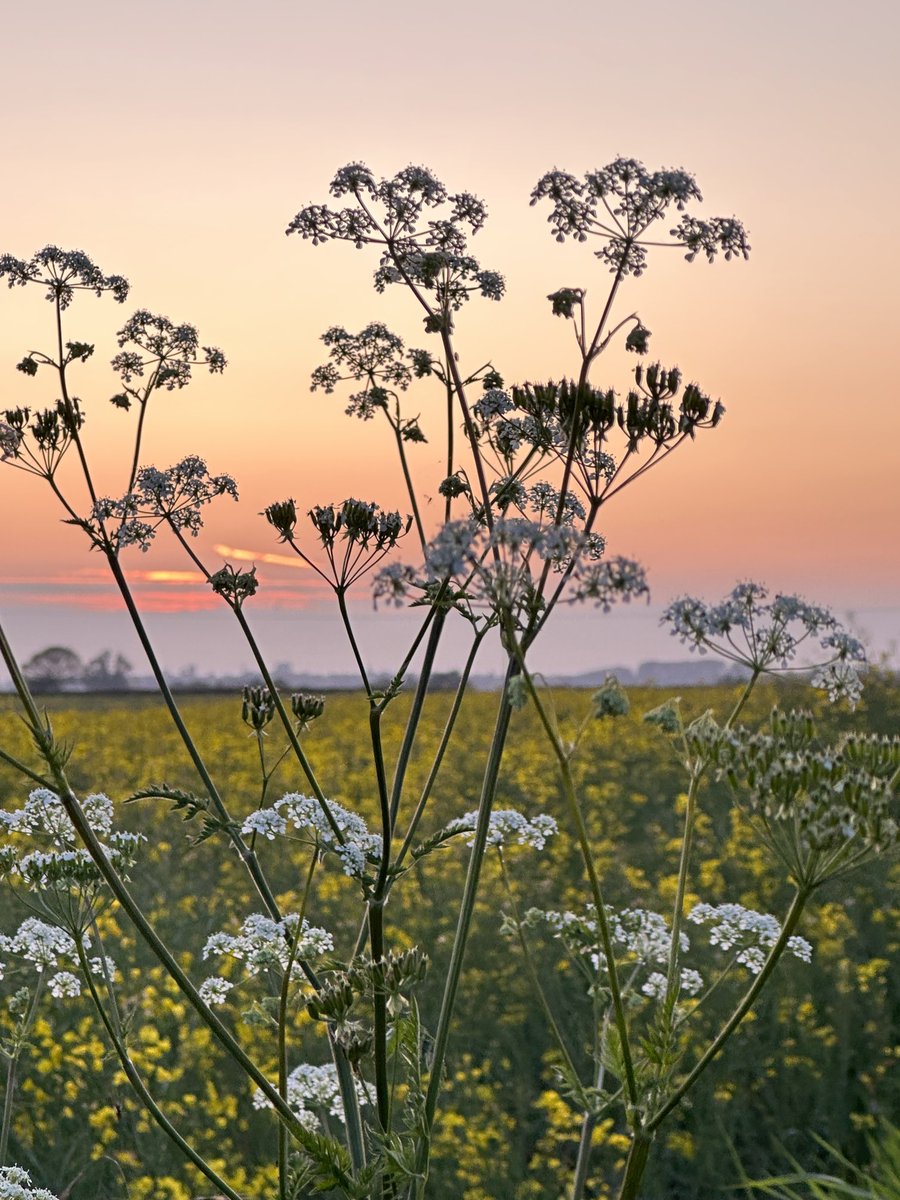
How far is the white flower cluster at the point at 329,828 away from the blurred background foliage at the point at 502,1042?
122 centimetres

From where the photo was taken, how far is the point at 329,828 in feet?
8.61

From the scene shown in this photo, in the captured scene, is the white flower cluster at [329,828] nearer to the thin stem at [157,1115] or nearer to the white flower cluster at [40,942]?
the thin stem at [157,1115]

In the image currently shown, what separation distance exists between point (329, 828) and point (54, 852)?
100cm

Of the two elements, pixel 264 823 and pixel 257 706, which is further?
pixel 257 706

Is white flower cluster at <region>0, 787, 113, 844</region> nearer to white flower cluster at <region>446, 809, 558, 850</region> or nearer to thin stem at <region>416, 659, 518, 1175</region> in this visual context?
white flower cluster at <region>446, 809, 558, 850</region>

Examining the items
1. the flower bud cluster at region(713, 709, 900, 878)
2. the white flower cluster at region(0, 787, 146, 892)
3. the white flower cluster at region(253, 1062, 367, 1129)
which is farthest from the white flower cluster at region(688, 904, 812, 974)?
the white flower cluster at region(0, 787, 146, 892)

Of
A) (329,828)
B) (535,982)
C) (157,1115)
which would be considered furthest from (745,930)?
(157,1115)

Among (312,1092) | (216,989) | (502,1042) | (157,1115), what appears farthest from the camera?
(502,1042)

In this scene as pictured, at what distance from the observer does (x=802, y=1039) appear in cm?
606

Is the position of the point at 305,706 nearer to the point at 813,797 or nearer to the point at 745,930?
the point at 813,797

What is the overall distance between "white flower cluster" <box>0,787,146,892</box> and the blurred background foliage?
74 centimetres

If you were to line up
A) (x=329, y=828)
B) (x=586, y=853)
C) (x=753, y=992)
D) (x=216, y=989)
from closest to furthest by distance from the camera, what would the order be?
(x=586, y=853) < (x=753, y=992) < (x=329, y=828) < (x=216, y=989)

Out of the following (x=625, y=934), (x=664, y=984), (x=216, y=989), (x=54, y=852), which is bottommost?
(x=216, y=989)

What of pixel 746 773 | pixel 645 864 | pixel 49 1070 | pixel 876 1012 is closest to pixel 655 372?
pixel 746 773
